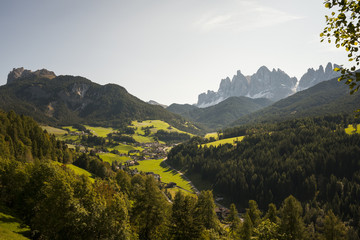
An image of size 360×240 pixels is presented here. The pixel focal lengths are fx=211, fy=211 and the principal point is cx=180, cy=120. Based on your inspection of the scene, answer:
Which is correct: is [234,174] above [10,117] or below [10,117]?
below

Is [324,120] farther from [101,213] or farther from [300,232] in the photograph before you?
[101,213]

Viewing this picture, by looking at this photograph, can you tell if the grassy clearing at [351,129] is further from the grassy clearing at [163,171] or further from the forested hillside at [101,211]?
the forested hillside at [101,211]

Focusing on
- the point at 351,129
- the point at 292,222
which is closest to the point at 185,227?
the point at 292,222

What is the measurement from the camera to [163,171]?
566 ft

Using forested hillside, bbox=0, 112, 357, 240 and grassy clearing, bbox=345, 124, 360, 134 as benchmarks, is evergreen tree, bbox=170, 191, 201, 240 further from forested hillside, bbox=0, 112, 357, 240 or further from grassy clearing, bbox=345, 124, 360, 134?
grassy clearing, bbox=345, 124, 360, 134

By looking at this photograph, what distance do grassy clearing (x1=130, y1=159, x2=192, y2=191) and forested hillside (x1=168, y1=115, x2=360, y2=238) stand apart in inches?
→ 535

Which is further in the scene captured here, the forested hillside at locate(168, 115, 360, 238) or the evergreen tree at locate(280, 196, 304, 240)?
the forested hillside at locate(168, 115, 360, 238)

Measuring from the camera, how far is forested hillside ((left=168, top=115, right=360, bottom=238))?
105 meters

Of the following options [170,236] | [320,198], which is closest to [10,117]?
[170,236]

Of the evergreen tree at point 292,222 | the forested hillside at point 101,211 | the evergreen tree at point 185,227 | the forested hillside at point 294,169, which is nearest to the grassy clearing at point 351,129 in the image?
the forested hillside at point 294,169

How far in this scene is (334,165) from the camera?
121562 millimetres

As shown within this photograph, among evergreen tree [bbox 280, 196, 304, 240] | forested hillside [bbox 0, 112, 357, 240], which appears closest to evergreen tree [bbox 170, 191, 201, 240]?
forested hillside [bbox 0, 112, 357, 240]

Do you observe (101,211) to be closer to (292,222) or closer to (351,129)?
(292,222)

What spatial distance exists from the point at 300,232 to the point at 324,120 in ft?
538
